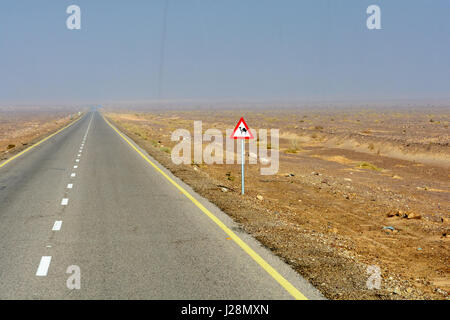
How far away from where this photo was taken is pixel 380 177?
1994 cm

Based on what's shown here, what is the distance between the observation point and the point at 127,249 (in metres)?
7.09

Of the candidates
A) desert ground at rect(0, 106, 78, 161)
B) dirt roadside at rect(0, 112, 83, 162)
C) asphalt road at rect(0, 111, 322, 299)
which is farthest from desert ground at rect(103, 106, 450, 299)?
desert ground at rect(0, 106, 78, 161)

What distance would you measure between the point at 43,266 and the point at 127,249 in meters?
1.37

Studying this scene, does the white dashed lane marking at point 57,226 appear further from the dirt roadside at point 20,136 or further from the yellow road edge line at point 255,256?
the dirt roadside at point 20,136

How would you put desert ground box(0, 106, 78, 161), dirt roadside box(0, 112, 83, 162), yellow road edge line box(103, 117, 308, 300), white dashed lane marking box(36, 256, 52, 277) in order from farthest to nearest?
desert ground box(0, 106, 78, 161)
dirt roadside box(0, 112, 83, 162)
white dashed lane marking box(36, 256, 52, 277)
yellow road edge line box(103, 117, 308, 300)

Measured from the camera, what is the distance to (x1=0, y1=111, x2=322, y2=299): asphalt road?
540 centimetres

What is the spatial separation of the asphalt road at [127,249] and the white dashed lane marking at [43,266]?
1cm

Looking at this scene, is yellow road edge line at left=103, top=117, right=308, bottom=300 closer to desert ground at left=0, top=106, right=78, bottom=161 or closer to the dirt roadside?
the dirt roadside

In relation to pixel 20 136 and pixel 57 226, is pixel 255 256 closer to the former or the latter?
pixel 57 226

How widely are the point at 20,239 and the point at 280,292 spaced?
16.7 ft

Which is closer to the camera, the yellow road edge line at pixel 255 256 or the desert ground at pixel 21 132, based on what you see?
the yellow road edge line at pixel 255 256

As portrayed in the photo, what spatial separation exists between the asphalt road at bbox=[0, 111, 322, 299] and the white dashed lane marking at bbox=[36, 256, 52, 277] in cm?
1

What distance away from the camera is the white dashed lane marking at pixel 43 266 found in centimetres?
595

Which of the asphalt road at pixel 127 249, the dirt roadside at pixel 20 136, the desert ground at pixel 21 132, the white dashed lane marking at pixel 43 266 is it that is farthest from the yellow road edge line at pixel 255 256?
the desert ground at pixel 21 132
